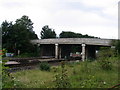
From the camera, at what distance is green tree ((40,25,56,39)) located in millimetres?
74812

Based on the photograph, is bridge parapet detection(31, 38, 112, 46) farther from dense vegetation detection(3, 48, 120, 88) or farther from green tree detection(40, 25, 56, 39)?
green tree detection(40, 25, 56, 39)

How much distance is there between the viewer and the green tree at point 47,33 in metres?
74.8

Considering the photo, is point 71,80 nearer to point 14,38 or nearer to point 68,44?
point 68,44

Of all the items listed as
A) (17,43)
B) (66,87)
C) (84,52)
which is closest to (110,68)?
(66,87)

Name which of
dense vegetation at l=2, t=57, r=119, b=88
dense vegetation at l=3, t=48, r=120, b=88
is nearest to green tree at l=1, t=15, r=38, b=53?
dense vegetation at l=3, t=48, r=120, b=88

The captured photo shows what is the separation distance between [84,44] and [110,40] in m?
5.61

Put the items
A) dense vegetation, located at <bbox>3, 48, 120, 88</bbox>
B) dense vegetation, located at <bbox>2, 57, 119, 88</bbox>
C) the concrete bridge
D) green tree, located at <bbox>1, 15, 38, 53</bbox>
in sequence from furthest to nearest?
green tree, located at <bbox>1, 15, 38, 53</bbox> → the concrete bridge → dense vegetation, located at <bbox>2, 57, 119, 88</bbox> → dense vegetation, located at <bbox>3, 48, 120, 88</bbox>

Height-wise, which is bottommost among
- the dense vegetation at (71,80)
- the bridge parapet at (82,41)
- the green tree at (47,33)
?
the dense vegetation at (71,80)

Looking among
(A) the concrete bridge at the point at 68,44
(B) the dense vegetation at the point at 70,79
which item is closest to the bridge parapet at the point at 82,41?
(A) the concrete bridge at the point at 68,44

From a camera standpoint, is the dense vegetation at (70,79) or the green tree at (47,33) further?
the green tree at (47,33)

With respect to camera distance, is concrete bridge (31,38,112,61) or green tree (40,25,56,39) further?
green tree (40,25,56,39)

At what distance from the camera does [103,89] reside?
532 centimetres

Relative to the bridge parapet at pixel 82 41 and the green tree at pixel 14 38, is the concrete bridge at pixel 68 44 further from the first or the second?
the green tree at pixel 14 38

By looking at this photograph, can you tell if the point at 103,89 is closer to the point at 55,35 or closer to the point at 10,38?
the point at 10,38
